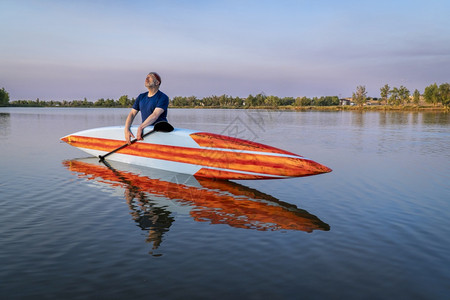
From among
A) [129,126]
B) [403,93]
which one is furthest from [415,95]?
[129,126]

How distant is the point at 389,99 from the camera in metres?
158

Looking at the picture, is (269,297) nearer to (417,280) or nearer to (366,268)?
(366,268)

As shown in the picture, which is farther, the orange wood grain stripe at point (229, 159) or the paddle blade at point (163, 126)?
the paddle blade at point (163, 126)

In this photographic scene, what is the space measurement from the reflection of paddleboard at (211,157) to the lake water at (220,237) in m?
0.51

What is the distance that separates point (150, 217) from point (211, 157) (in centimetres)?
383

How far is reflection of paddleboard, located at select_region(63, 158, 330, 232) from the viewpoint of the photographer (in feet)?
21.6

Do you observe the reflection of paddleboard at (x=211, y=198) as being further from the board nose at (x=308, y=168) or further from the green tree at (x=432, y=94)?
the green tree at (x=432, y=94)

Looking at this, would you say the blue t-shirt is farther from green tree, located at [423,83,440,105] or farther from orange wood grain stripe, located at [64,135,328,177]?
green tree, located at [423,83,440,105]

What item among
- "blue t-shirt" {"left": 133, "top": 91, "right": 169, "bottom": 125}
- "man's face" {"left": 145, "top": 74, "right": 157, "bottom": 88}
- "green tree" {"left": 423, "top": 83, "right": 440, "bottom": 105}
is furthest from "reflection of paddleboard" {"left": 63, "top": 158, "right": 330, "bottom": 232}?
"green tree" {"left": 423, "top": 83, "right": 440, "bottom": 105}

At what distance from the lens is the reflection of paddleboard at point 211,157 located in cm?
900

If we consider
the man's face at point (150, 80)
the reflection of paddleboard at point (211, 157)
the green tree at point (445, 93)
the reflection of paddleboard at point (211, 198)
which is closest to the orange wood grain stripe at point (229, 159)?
the reflection of paddleboard at point (211, 157)

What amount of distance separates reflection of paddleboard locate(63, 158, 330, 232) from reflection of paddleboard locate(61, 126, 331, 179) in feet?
1.01

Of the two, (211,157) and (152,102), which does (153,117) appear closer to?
(152,102)

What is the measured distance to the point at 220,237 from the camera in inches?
223
